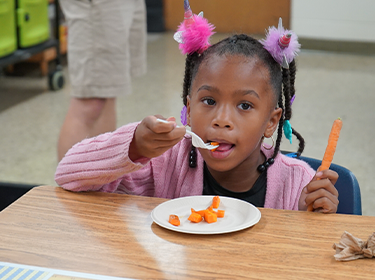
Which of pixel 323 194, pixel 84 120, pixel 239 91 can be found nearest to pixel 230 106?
pixel 239 91

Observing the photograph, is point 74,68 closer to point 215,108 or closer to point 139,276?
point 215,108

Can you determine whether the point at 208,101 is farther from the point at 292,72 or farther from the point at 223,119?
the point at 292,72

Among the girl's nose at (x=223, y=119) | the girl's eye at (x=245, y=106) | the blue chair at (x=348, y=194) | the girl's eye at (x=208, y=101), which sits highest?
the girl's eye at (x=208, y=101)

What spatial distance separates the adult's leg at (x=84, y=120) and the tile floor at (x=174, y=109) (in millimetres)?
523

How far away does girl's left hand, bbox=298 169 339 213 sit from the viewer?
0.94m

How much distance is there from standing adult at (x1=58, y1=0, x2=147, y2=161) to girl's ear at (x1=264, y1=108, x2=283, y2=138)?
0.92 m

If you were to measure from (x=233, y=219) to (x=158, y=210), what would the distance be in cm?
13

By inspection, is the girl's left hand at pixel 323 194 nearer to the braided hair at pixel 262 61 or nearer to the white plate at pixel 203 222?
the white plate at pixel 203 222

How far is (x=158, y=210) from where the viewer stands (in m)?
0.89

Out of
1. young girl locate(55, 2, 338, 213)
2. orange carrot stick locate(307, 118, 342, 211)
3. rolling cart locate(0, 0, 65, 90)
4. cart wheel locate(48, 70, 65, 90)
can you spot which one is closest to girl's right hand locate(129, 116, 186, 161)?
young girl locate(55, 2, 338, 213)

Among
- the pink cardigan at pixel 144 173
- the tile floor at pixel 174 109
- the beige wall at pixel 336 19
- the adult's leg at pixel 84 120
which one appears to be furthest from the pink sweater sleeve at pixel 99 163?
the beige wall at pixel 336 19

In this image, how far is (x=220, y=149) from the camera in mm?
1041

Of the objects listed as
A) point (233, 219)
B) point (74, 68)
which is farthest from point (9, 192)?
point (233, 219)

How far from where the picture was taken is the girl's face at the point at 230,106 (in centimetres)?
103
